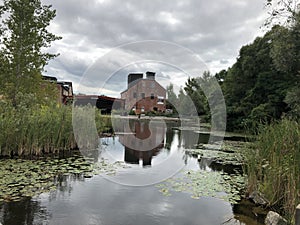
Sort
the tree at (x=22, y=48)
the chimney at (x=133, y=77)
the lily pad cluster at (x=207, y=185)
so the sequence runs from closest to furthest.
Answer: the lily pad cluster at (x=207, y=185), the chimney at (x=133, y=77), the tree at (x=22, y=48)

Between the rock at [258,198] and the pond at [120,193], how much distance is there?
20 cm

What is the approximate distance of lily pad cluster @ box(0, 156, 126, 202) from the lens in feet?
12.3

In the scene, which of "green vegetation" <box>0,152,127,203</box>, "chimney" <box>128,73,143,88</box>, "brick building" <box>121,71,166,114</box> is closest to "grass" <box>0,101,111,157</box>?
"green vegetation" <box>0,152,127,203</box>

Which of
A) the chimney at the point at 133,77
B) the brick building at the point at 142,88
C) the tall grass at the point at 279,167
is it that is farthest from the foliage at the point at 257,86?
the tall grass at the point at 279,167

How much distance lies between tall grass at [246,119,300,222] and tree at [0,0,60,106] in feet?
24.9

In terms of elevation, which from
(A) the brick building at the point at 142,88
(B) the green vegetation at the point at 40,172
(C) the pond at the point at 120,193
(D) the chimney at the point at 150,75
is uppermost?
(D) the chimney at the point at 150,75

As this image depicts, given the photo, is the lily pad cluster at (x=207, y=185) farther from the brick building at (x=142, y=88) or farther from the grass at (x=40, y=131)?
the grass at (x=40, y=131)

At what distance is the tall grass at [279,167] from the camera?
3145 mm

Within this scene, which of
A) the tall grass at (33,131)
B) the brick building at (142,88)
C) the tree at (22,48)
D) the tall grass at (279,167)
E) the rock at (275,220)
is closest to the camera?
the rock at (275,220)

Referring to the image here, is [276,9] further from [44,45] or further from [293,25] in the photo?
[44,45]

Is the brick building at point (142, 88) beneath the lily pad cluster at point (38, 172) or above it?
above

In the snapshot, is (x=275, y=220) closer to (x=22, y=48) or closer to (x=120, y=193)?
(x=120, y=193)

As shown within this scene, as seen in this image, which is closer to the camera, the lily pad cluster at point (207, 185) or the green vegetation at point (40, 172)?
the green vegetation at point (40, 172)

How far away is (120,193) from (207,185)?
168cm
